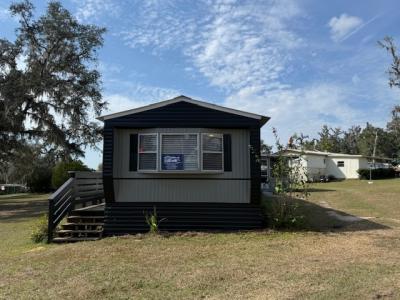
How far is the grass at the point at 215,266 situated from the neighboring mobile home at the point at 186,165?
888 mm

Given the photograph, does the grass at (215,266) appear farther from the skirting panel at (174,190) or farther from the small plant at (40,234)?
the skirting panel at (174,190)

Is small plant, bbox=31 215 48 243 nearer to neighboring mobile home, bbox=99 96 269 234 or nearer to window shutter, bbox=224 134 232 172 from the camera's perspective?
neighboring mobile home, bbox=99 96 269 234

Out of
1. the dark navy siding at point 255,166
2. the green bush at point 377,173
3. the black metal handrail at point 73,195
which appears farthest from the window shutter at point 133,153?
the green bush at point 377,173

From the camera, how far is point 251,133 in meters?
12.4

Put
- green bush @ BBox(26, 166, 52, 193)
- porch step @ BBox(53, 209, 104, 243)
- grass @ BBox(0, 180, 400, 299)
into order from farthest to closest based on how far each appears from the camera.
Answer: green bush @ BBox(26, 166, 52, 193) → porch step @ BBox(53, 209, 104, 243) → grass @ BBox(0, 180, 400, 299)

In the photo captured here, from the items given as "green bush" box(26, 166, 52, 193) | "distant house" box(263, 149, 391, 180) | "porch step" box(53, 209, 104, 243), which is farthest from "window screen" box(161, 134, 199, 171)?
"distant house" box(263, 149, 391, 180)

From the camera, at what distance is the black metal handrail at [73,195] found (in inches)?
467

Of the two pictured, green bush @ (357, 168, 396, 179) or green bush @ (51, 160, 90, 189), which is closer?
green bush @ (51, 160, 90, 189)

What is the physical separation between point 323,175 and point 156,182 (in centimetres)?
3597

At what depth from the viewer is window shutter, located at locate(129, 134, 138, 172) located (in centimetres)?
1252

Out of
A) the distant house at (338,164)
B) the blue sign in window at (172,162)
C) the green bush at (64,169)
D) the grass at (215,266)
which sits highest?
the distant house at (338,164)

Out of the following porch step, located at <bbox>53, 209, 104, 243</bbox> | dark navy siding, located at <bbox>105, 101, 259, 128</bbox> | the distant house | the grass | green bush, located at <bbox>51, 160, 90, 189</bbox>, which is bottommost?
the grass

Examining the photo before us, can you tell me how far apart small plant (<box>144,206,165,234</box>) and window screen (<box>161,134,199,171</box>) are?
1279mm

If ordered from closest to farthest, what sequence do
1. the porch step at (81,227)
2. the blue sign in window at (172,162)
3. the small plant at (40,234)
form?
the porch step at (81,227), the small plant at (40,234), the blue sign in window at (172,162)
